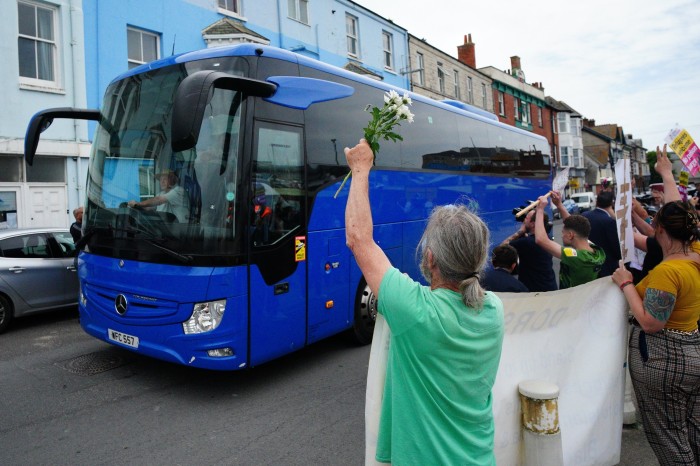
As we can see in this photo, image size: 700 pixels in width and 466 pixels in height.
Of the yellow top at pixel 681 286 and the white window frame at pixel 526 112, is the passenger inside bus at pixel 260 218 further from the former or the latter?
the white window frame at pixel 526 112

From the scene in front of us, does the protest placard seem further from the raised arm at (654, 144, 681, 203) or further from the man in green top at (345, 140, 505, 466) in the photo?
the man in green top at (345, 140, 505, 466)

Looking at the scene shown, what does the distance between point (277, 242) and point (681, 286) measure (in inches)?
138

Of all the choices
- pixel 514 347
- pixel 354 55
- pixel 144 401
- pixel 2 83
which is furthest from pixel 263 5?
pixel 514 347

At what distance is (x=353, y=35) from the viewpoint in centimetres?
2319

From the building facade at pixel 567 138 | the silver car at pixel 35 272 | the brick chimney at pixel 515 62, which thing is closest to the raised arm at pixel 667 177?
the silver car at pixel 35 272

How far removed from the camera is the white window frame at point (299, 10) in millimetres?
19906

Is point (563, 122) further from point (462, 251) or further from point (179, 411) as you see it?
point (462, 251)

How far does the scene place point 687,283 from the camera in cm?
284

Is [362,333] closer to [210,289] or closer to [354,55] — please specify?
[210,289]

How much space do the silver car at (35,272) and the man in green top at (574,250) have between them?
24.9 feet

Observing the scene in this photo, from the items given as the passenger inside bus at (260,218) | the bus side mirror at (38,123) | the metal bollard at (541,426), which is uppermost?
the bus side mirror at (38,123)

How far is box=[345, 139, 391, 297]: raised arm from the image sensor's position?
1873 millimetres

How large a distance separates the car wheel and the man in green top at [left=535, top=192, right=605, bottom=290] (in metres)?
7.82

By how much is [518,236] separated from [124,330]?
4.36m
